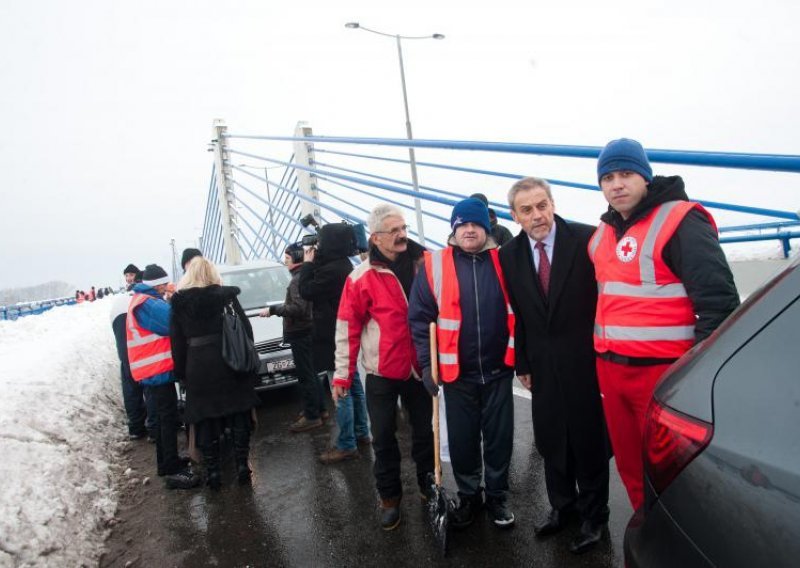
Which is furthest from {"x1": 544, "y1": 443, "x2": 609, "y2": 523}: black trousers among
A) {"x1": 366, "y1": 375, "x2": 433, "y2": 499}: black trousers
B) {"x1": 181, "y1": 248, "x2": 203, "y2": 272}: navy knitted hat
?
{"x1": 181, "y1": 248, "x2": 203, "y2": 272}: navy knitted hat

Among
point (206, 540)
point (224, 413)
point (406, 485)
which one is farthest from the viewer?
point (224, 413)

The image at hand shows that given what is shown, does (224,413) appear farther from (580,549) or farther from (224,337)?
(580,549)

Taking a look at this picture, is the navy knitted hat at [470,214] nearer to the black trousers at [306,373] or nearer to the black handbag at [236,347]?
the black handbag at [236,347]

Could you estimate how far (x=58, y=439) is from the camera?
4.12 metres

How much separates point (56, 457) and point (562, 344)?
3.63 metres

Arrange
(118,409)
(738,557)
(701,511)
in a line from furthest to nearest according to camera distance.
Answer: (118,409), (701,511), (738,557)

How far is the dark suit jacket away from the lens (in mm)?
2342

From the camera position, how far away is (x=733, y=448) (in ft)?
3.47

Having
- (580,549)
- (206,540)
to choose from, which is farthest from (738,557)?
(206,540)

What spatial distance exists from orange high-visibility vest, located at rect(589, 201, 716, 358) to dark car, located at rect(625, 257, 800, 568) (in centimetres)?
70

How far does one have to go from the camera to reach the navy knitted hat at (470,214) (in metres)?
2.55

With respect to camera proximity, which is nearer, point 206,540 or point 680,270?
point 680,270

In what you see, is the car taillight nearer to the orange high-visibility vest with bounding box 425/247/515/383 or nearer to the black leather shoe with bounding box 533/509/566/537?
the orange high-visibility vest with bounding box 425/247/515/383

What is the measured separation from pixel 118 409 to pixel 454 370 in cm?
489
